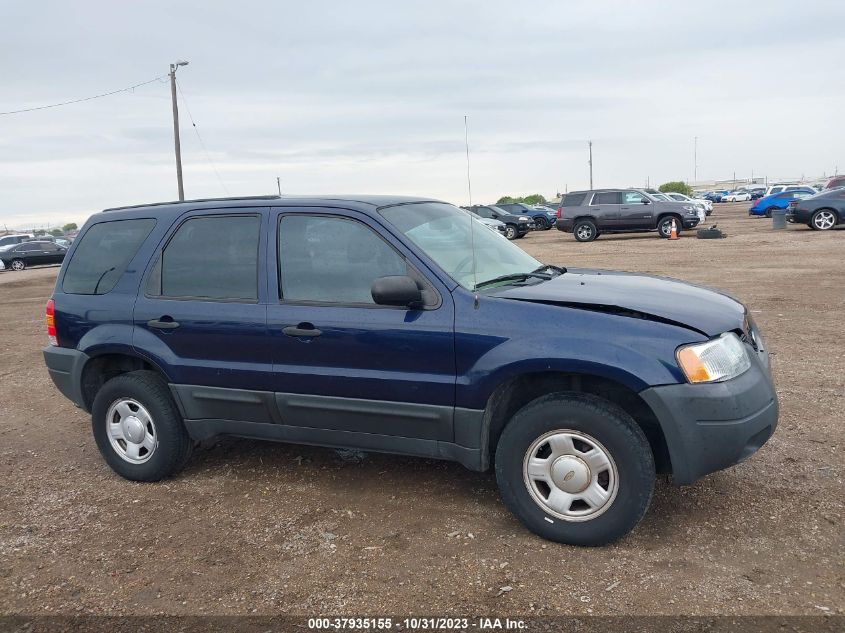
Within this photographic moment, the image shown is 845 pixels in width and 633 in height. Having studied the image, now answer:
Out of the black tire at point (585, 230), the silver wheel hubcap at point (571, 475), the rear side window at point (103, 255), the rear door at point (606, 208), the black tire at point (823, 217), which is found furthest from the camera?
the black tire at point (585, 230)

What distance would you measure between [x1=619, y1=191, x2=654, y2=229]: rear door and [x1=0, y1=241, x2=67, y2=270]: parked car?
75.7ft

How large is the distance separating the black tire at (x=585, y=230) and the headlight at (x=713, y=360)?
906 inches

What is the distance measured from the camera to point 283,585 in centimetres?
346

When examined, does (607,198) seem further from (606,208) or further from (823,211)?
(823,211)

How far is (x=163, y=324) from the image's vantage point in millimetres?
4578

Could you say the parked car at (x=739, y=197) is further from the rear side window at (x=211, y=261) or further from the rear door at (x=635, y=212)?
the rear side window at (x=211, y=261)

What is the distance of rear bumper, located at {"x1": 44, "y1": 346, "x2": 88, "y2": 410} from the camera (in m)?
4.93

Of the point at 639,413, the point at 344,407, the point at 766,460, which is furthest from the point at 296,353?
the point at 766,460

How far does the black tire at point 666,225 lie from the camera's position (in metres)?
25.5

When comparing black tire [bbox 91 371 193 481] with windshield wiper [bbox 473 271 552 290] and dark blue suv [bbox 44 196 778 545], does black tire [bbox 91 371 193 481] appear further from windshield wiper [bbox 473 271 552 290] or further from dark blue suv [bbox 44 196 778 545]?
windshield wiper [bbox 473 271 552 290]

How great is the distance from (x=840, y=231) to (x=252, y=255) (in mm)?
22882

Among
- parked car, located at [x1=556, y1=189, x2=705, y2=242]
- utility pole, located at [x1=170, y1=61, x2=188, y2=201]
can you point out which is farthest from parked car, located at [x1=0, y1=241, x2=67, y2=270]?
parked car, located at [x1=556, y1=189, x2=705, y2=242]

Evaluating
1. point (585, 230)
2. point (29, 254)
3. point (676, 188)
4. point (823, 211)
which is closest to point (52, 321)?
point (585, 230)

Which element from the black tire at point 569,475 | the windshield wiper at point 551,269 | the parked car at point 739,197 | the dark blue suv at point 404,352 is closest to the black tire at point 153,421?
the dark blue suv at point 404,352
